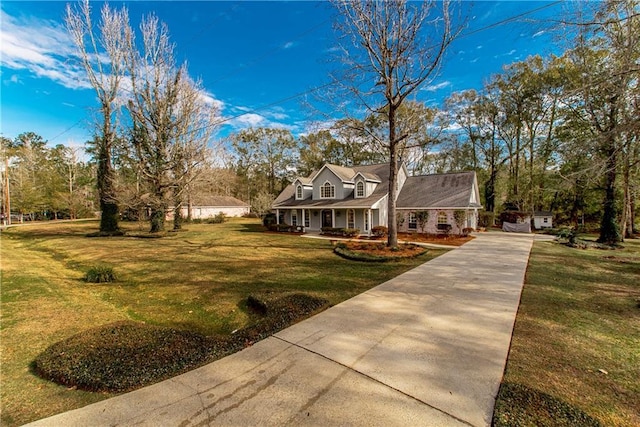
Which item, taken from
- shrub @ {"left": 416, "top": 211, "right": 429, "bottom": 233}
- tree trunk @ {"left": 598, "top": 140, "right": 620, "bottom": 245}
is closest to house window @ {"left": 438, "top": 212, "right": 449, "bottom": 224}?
shrub @ {"left": 416, "top": 211, "right": 429, "bottom": 233}

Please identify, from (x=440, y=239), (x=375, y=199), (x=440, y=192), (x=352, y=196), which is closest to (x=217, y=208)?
(x=352, y=196)

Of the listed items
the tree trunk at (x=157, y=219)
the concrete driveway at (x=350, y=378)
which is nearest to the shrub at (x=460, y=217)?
the concrete driveway at (x=350, y=378)

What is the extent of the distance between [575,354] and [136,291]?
9205 millimetres

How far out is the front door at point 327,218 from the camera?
2292 cm

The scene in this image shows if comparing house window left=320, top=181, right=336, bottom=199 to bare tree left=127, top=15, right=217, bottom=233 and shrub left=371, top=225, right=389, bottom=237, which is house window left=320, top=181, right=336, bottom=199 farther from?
bare tree left=127, top=15, right=217, bottom=233

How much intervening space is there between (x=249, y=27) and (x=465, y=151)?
95.0 ft

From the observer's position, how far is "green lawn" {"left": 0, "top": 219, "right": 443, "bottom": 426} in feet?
10.6

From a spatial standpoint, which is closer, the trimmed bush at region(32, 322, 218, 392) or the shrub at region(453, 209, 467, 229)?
the trimmed bush at region(32, 322, 218, 392)

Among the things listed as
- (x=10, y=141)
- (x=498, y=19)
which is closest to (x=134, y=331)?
(x=498, y=19)

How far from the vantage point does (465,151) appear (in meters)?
32.4

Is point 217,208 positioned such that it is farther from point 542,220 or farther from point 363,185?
point 542,220

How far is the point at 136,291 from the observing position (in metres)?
7.18

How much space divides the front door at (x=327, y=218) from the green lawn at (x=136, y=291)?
385 inches

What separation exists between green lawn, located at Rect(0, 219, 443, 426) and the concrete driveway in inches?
33.3
